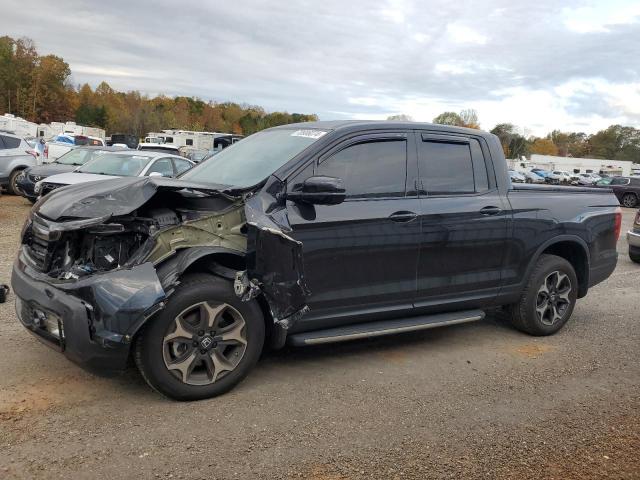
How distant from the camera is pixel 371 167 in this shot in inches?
177

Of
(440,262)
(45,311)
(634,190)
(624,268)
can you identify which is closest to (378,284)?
(440,262)

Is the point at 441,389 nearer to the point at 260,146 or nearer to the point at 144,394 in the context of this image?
the point at 144,394

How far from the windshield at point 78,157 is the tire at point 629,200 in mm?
25160

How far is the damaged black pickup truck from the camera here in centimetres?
358

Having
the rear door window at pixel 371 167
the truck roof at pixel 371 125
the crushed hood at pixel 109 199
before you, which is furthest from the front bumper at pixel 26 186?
the rear door window at pixel 371 167

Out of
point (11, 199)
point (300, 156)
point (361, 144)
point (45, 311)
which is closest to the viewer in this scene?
point (45, 311)

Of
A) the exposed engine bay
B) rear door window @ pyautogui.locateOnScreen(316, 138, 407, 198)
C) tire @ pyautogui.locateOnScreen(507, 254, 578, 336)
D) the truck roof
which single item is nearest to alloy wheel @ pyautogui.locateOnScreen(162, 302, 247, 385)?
the exposed engine bay

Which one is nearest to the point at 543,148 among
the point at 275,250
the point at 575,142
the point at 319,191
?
the point at 575,142

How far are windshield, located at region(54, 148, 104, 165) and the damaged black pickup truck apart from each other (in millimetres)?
9441

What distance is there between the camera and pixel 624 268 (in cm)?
998

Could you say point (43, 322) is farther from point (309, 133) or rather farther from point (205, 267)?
point (309, 133)

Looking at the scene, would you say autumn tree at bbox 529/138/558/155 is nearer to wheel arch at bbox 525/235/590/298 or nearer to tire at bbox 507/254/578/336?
wheel arch at bbox 525/235/590/298

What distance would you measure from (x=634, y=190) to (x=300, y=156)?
28.2m

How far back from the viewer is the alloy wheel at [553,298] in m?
5.64
